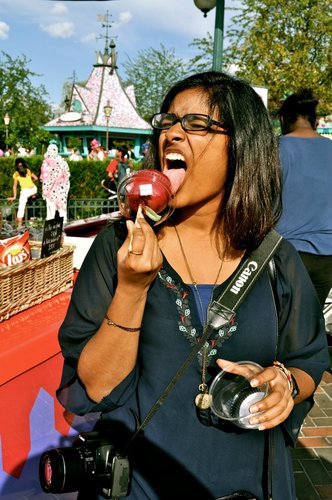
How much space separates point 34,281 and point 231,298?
4.69 feet

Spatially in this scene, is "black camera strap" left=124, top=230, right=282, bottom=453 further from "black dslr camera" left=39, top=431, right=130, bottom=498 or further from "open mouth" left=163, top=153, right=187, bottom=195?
"open mouth" left=163, top=153, right=187, bottom=195

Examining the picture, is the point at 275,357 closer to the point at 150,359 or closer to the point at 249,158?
the point at 150,359

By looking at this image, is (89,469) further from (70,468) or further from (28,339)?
(28,339)

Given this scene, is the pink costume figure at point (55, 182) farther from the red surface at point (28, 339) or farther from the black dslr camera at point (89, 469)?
the black dslr camera at point (89, 469)

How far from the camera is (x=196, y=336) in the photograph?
1.45m

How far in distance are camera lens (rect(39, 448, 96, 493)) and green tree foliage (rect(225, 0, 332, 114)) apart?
49.1 ft

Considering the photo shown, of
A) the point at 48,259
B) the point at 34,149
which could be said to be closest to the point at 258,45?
the point at 48,259

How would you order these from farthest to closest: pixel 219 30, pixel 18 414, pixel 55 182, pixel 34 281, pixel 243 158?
pixel 55 182, pixel 219 30, pixel 34 281, pixel 18 414, pixel 243 158


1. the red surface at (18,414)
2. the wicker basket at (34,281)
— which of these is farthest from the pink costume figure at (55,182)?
the red surface at (18,414)

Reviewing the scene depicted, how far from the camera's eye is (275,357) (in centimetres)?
153

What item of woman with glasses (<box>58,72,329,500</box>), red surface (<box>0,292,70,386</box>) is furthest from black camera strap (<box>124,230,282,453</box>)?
red surface (<box>0,292,70,386</box>)

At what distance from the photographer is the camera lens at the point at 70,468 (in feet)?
4.50

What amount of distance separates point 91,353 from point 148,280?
0.27 m

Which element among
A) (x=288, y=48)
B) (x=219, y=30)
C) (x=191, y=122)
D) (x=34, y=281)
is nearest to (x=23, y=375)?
(x=34, y=281)
